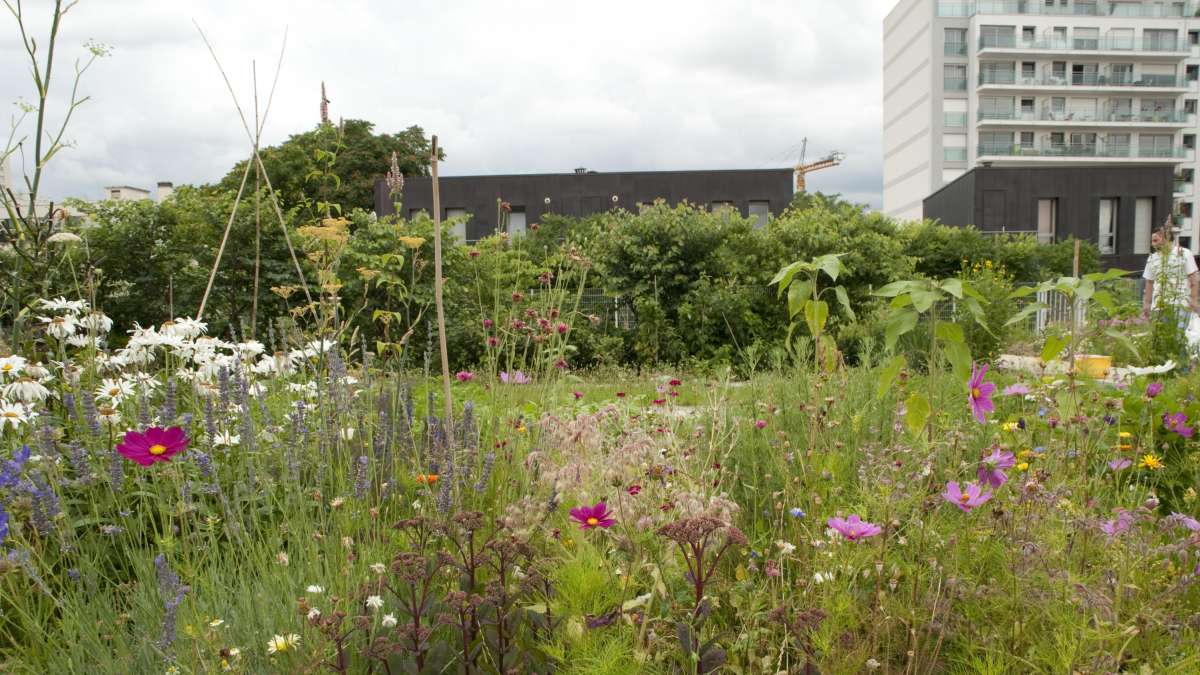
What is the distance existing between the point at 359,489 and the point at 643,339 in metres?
8.03

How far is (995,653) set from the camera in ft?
5.81

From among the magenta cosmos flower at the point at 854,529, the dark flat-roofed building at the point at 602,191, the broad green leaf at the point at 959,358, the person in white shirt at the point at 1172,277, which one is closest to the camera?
the magenta cosmos flower at the point at 854,529

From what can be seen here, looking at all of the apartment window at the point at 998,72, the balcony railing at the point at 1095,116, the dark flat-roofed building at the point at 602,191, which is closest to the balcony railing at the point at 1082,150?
the balcony railing at the point at 1095,116

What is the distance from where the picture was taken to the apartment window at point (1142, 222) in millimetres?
26047

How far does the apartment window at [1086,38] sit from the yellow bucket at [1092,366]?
150 feet

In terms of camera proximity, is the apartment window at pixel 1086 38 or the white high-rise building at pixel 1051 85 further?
the apartment window at pixel 1086 38

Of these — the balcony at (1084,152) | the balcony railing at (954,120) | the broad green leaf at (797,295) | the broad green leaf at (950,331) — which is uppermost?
the balcony railing at (954,120)

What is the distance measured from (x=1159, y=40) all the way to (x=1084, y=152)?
796cm

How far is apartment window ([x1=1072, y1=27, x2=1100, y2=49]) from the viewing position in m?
41.9

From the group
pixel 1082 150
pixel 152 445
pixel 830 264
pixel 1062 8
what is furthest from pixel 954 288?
pixel 1062 8

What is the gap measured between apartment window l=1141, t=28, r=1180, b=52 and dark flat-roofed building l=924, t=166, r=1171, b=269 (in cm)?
2241

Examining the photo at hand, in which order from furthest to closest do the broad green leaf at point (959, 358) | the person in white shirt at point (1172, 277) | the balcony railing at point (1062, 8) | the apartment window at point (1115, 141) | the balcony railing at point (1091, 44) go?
the apartment window at point (1115, 141) → the balcony railing at point (1062, 8) → the balcony railing at point (1091, 44) → the person in white shirt at point (1172, 277) → the broad green leaf at point (959, 358)

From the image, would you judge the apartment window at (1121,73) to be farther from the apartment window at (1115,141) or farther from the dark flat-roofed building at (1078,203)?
the dark flat-roofed building at (1078,203)

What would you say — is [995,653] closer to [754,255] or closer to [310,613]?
[310,613]
